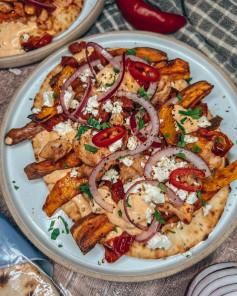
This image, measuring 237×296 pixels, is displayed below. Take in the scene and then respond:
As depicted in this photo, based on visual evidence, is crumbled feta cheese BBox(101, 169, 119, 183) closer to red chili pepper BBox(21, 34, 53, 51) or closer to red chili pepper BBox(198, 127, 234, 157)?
red chili pepper BBox(198, 127, 234, 157)

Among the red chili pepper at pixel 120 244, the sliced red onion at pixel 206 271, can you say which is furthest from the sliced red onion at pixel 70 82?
the sliced red onion at pixel 206 271

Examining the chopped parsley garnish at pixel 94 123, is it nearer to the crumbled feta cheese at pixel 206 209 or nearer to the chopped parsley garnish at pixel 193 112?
the chopped parsley garnish at pixel 193 112

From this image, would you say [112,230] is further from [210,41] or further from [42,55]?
[210,41]

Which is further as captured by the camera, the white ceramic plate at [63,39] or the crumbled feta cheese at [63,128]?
the white ceramic plate at [63,39]

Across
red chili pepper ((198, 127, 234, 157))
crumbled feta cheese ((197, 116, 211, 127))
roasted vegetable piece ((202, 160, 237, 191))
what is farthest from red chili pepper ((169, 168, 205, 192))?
crumbled feta cheese ((197, 116, 211, 127))

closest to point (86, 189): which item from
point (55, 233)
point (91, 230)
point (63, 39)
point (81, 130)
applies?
point (91, 230)

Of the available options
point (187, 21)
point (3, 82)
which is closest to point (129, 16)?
point (187, 21)
